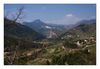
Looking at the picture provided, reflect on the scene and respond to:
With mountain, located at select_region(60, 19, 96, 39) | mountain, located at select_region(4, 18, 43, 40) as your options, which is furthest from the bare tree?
mountain, located at select_region(60, 19, 96, 39)

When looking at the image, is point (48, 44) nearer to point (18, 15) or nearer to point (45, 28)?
point (45, 28)

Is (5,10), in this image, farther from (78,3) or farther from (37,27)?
(78,3)

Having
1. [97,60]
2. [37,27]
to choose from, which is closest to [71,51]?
[97,60]

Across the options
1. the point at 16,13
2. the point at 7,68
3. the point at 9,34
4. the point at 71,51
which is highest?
the point at 16,13

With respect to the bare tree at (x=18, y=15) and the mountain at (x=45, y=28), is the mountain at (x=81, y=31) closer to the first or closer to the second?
the mountain at (x=45, y=28)

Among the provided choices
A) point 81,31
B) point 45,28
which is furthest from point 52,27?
point 81,31

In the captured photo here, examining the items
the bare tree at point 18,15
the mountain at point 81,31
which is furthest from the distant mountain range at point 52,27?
the bare tree at point 18,15
